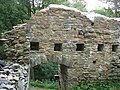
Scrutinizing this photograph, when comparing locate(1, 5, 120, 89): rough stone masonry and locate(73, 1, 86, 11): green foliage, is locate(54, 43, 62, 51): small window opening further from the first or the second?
locate(73, 1, 86, 11): green foliage

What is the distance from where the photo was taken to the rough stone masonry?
11.3 meters

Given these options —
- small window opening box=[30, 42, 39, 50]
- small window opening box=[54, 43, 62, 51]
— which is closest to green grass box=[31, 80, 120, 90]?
small window opening box=[54, 43, 62, 51]

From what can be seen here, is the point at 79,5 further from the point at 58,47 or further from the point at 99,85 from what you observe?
the point at 58,47

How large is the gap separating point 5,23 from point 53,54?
8081 mm

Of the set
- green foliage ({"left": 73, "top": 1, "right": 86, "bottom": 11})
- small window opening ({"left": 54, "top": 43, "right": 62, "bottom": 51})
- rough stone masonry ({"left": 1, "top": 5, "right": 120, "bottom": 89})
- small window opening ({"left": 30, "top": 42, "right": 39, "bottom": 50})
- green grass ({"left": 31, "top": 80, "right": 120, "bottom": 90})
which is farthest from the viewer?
green foliage ({"left": 73, "top": 1, "right": 86, "bottom": 11})

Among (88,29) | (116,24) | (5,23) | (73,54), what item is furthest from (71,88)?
(5,23)

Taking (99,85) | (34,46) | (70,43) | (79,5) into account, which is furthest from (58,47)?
(79,5)

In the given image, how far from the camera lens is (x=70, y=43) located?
11.8 metres

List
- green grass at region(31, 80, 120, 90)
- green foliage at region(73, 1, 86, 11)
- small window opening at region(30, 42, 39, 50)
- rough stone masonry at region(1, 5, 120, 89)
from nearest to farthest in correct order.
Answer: rough stone masonry at region(1, 5, 120, 89) → small window opening at region(30, 42, 39, 50) → green grass at region(31, 80, 120, 90) → green foliage at region(73, 1, 86, 11)

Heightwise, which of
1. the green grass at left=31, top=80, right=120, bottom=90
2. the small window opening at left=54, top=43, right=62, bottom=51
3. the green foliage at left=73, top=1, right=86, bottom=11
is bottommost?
the green grass at left=31, top=80, right=120, bottom=90

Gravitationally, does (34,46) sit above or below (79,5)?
below

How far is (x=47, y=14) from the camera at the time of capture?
11.4 metres

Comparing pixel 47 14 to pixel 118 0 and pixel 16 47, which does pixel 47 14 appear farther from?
pixel 118 0

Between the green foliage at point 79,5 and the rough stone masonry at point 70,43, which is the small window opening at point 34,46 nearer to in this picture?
the rough stone masonry at point 70,43
